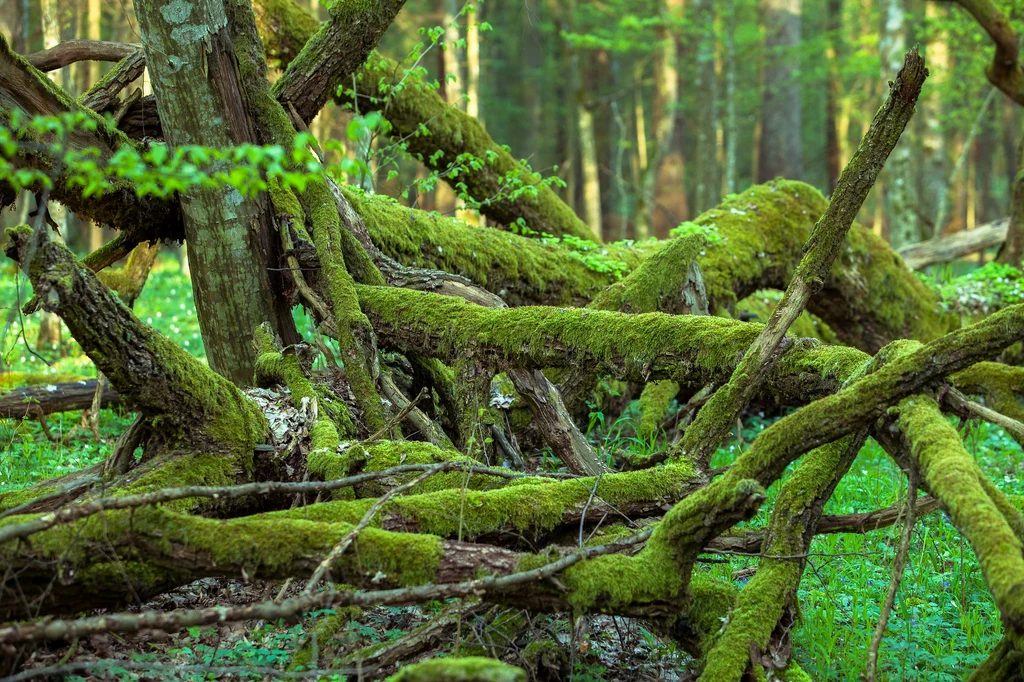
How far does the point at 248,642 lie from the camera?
147 inches

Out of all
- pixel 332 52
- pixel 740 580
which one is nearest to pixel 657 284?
pixel 740 580

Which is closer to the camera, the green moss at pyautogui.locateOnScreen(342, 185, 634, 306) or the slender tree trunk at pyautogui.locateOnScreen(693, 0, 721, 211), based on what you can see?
the green moss at pyautogui.locateOnScreen(342, 185, 634, 306)

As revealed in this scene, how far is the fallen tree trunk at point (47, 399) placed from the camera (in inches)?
253

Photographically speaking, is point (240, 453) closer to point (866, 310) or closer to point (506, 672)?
point (506, 672)

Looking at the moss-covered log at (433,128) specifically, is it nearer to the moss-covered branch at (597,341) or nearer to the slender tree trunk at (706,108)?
the moss-covered branch at (597,341)

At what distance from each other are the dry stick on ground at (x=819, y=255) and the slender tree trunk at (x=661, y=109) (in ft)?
50.3

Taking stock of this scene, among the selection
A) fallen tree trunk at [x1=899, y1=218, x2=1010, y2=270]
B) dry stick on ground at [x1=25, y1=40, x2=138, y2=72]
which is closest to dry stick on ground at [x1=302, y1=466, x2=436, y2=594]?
dry stick on ground at [x1=25, y1=40, x2=138, y2=72]

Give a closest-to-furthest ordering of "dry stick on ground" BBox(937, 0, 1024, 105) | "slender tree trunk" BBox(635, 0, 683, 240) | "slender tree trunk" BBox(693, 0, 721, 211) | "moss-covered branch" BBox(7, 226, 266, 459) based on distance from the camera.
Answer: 1. "moss-covered branch" BBox(7, 226, 266, 459)
2. "dry stick on ground" BBox(937, 0, 1024, 105)
3. "slender tree trunk" BBox(693, 0, 721, 211)
4. "slender tree trunk" BBox(635, 0, 683, 240)

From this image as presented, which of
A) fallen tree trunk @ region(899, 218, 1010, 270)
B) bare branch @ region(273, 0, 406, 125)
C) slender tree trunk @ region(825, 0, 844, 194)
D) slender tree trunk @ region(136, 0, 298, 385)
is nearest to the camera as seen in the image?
slender tree trunk @ region(136, 0, 298, 385)

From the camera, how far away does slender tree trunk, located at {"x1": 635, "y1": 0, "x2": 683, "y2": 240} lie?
19188 millimetres

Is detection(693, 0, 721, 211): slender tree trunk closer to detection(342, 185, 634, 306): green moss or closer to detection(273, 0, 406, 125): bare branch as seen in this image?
detection(342, 185, 634, 306): green moss

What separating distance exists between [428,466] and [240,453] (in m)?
0.95

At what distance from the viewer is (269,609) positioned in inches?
96.4

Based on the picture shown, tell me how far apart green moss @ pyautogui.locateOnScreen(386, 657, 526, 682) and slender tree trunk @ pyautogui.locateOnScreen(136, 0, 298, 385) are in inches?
137
